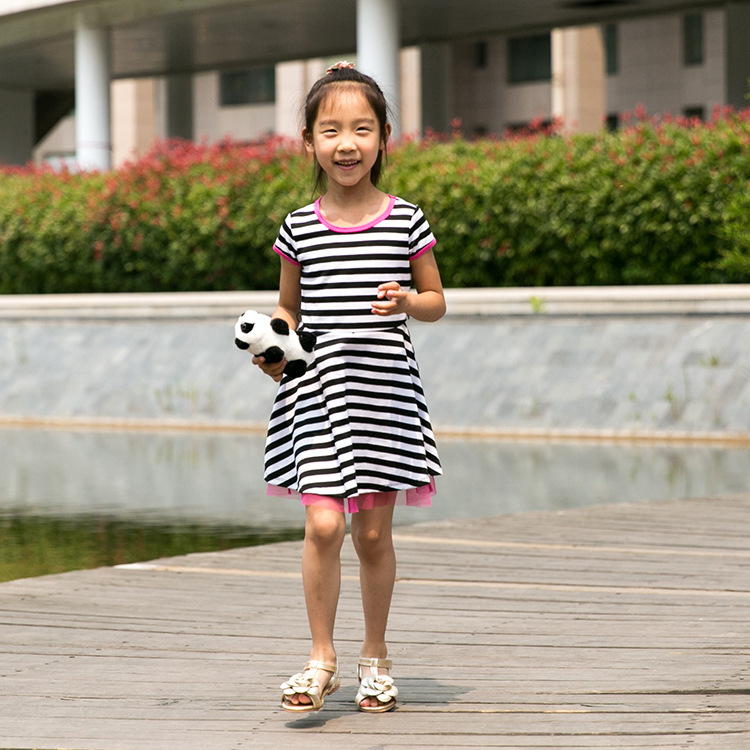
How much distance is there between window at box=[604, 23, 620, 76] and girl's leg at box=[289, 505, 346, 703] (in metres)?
38.8

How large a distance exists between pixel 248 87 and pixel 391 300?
149ft

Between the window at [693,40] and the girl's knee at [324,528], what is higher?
the window at [693,40]

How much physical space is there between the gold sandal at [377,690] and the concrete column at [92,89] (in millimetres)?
20822

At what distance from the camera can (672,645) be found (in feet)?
15.6

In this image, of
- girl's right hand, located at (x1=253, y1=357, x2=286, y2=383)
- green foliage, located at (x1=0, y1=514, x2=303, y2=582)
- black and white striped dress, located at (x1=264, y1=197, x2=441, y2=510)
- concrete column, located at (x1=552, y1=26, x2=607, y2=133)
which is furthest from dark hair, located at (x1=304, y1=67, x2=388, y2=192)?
concrete column, located at (x1=552, y1=26, x2=607, y2=133)

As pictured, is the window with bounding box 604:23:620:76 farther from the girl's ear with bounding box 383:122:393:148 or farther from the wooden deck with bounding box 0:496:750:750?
the girl's ear with bounding box 383:122:393:148

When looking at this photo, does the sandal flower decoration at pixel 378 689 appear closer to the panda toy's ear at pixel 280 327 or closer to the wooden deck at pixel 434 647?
the wooden deck at pixel 434 647

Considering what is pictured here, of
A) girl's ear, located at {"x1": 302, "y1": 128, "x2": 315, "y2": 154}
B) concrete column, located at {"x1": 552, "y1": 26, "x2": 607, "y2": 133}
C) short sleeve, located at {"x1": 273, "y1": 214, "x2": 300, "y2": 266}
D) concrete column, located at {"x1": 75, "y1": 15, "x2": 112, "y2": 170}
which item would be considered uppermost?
concrete column, located at {"x1": 552, "y1": 26, "x2": 607, "y2": 133}

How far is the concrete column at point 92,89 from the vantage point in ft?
78.5

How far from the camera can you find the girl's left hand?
392 cm

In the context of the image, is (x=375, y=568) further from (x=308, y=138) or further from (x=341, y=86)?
(x=341, y=86)

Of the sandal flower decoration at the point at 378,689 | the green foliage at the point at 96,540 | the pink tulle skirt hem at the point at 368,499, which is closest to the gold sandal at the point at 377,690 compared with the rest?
the sandal flower decoration at the point at 378,689

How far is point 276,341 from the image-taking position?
3941 millimetres

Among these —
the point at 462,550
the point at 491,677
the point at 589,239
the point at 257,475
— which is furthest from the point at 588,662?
the point at 589,239
